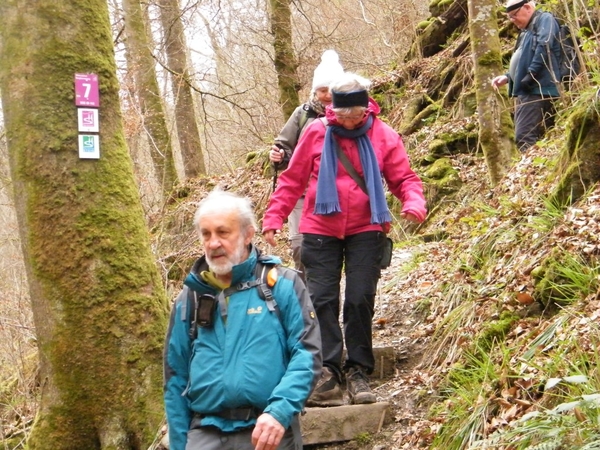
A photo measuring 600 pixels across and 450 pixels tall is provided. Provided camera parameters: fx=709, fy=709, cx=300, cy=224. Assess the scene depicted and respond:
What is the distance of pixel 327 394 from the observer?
4770 mm

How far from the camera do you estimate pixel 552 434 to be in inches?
122

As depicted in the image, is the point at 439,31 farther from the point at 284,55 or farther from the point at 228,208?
the point at 228,208

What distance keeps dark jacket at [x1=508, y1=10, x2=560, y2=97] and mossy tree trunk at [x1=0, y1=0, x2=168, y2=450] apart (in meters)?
4.75

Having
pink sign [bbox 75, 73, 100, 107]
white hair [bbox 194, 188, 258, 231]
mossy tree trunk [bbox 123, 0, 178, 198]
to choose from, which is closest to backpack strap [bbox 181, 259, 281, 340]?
white hair [bbox 194, 188, 258, 231]

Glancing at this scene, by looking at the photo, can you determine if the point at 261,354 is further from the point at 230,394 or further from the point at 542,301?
the point at 542,301

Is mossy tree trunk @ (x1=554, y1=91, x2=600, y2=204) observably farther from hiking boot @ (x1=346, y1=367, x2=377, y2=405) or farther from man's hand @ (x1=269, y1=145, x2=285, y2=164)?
man's hand @ (x1=269, y1=145, x2=285, y2=164)

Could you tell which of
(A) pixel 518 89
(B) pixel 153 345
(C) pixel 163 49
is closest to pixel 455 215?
(A) pixel 518 89

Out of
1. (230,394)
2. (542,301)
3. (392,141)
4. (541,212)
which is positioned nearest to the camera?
(230,394)

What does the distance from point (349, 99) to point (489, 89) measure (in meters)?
3.94

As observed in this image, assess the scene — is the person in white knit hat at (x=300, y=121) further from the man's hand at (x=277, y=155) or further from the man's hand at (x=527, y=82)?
the man's hand at (x=527, y=82)

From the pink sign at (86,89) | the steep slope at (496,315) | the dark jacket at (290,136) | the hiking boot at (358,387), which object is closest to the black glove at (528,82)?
the steep slope at (496,315)

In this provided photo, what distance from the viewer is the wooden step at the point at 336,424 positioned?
15.1 ft

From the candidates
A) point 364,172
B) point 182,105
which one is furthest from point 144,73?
point 364,172

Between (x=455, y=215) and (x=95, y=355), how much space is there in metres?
5.36
